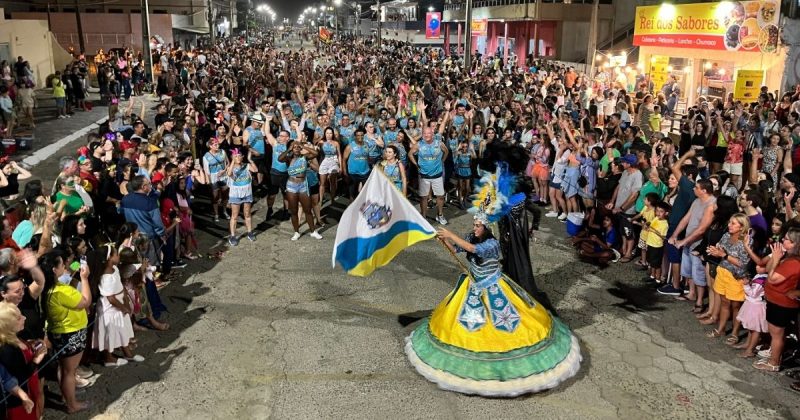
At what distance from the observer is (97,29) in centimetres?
3903

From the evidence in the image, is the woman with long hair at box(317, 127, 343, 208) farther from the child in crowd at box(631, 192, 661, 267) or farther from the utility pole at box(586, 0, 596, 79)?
the utility pole at box(586, 0, 596, 79)

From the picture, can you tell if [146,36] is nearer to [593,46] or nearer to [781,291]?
[593,46]

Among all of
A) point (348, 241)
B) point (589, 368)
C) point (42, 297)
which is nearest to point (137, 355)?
point (42, 297)

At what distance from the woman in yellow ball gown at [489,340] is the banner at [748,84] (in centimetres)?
1352

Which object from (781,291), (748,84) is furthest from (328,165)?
(748,84)

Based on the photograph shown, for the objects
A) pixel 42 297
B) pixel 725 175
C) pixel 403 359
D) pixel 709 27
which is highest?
pixel 709 27

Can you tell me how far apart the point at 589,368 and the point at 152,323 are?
15.5ft

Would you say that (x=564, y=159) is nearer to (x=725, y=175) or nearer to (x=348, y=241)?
(x=725, y=175)

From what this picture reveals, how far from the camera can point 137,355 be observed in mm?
6605

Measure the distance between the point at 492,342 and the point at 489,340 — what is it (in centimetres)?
3

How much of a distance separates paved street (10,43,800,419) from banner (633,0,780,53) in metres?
11.8

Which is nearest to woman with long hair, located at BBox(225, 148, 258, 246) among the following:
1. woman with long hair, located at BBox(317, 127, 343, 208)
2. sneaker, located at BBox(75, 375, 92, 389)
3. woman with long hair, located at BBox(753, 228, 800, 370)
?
woman with long hair, located at BBox(317, 127, 343, 208)

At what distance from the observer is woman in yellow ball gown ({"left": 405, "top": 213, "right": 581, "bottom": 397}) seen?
5812 millimetres

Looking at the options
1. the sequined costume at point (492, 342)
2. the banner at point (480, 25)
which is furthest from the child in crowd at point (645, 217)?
the banner at point (480, 25)
